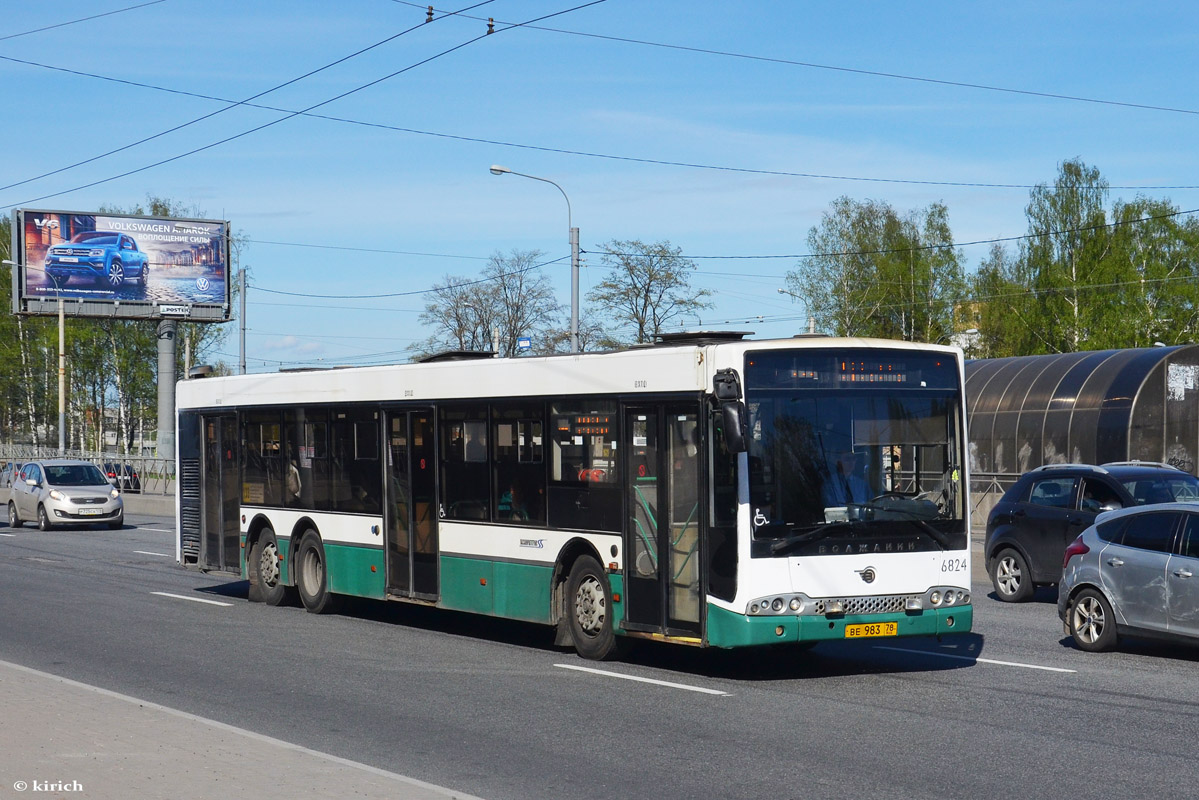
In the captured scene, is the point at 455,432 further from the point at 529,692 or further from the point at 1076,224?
the point at 1076,224

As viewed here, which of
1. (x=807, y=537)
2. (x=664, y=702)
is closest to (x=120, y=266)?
(x=807, y=537)

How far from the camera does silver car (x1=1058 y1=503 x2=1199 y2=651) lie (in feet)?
41.7

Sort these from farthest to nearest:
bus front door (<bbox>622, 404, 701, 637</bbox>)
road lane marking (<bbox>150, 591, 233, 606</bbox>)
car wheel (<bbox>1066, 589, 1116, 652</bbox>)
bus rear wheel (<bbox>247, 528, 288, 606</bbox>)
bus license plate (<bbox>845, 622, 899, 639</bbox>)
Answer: road lane marking (<bbox>150, 591, 233, 606</bbox>) < bus rear wheel (<bbox>247, 528, 288, 606</bbox>) < car wheel (<bbox>1066, 589, 1116, 652</bbox>) < bus front door (<bbox>622, 404, 701, 637</bbox>) < bus license plate (<bbox>845, 622, 899, 639</bbox>)

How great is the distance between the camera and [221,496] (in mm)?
19484

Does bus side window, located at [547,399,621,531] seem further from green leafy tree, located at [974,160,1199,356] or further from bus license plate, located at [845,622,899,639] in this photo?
green leafy tree, located at [974,160,1199,356]

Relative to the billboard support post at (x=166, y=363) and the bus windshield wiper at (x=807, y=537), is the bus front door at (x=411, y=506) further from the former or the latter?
the billboard support post at (x=166, y=363)

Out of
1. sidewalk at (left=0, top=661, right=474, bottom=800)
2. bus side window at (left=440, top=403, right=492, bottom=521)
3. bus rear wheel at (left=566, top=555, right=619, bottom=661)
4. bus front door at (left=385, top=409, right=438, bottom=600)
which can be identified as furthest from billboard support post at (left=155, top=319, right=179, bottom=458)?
sidewalk at (left=0, top=661, right=474, bottom=800)

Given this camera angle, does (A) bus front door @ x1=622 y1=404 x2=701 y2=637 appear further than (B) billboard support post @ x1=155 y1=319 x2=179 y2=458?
No

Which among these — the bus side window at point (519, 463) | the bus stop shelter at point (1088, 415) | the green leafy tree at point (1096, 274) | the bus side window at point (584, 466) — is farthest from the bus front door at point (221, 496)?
the green leafy tree at point (1096, 274)

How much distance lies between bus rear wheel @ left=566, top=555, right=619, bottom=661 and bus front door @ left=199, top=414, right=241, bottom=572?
284 inches

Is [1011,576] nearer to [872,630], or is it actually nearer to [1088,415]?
[872,630]

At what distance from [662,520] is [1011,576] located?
7773mm

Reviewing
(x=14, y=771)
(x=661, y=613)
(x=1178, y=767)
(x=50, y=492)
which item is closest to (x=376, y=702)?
(x=661, y=613)

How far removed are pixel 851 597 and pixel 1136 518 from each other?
3383mm
